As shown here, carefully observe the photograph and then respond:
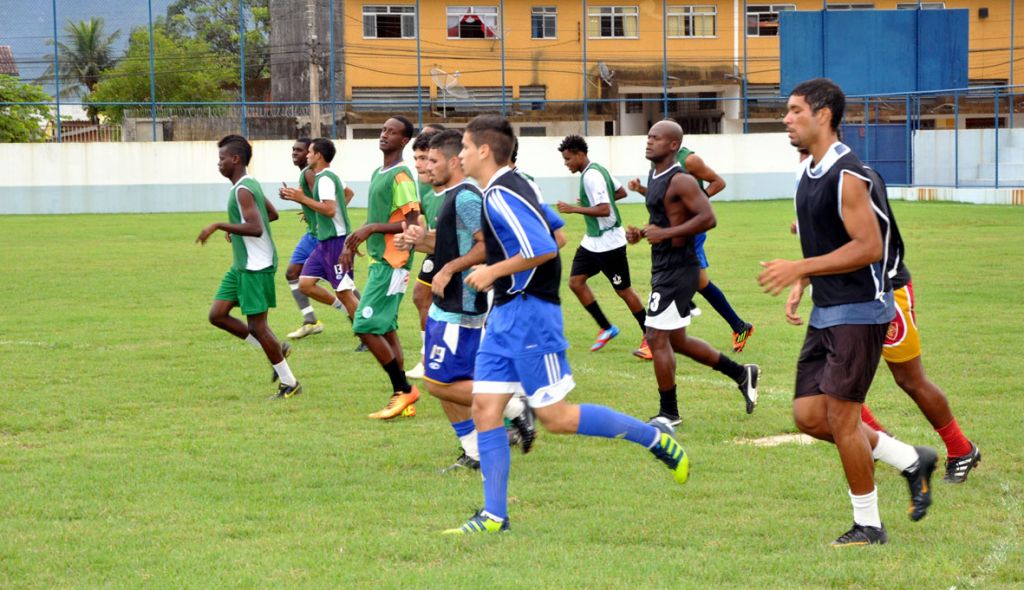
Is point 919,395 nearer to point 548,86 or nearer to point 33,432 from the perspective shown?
point 33,432

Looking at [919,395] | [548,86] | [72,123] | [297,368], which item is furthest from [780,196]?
[919,395]

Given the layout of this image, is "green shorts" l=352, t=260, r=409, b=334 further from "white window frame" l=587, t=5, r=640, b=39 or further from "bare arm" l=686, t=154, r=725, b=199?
"white window frame" l=587, t=5, r=640, b=39

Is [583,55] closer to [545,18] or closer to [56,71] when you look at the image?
[545,18]

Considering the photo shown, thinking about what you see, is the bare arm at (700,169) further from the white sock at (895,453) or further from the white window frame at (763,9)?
the white window frame at (763,9)

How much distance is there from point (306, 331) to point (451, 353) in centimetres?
633

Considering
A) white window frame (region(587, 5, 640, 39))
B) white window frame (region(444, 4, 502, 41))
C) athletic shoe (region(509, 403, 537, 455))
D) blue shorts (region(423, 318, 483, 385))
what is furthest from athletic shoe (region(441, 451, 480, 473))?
white window frame (region(587, 5, 640, 39))

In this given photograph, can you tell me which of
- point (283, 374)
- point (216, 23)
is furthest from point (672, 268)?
point (216, 23)

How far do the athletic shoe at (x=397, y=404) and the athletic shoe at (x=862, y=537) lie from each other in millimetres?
3972

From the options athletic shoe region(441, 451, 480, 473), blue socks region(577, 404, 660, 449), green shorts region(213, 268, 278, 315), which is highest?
green shorts region(213, 268, 278, 315)

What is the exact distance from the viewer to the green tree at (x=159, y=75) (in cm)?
4547

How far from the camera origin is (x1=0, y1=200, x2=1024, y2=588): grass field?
198 inches

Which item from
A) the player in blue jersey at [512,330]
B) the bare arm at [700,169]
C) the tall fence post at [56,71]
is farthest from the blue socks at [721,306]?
the tall fence post at [56,71]

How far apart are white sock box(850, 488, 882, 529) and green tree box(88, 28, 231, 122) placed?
40904 millimetres

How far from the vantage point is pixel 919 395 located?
652cm
